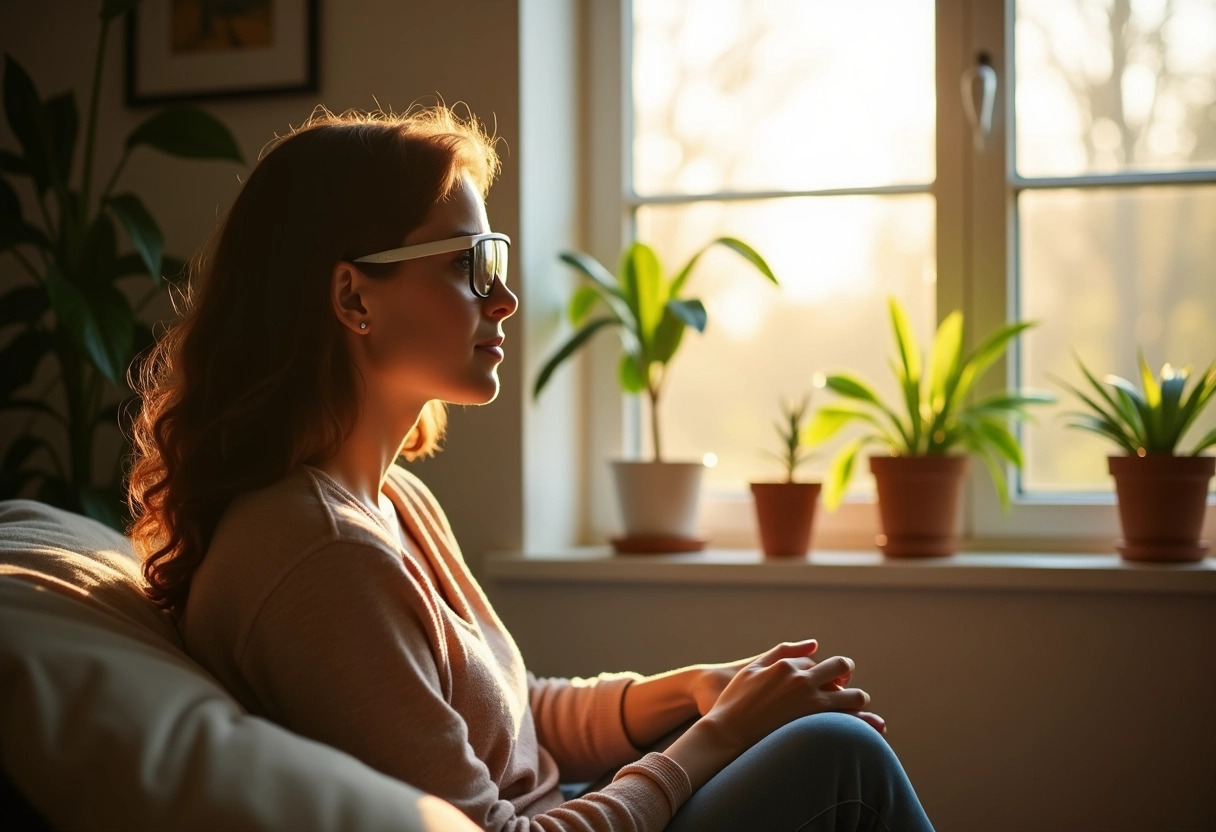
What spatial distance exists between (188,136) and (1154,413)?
1.69 m

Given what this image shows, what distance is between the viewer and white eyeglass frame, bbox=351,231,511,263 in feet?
4.17

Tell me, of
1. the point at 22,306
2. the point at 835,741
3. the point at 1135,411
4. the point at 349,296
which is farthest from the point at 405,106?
the point at 835,741

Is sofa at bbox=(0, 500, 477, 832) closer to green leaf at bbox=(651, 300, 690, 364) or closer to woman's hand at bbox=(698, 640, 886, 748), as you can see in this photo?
woman's hand at bbox=(698, 640, 886, 748)

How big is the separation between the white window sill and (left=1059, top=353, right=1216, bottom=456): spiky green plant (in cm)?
20

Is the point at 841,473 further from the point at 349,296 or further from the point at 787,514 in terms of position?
the point at 349,296

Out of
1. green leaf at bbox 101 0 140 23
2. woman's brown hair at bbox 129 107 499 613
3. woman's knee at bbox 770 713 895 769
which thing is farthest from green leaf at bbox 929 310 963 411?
green leaf at bbox 101 0 140 23

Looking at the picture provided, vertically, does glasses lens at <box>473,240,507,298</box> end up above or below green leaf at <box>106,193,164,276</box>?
below

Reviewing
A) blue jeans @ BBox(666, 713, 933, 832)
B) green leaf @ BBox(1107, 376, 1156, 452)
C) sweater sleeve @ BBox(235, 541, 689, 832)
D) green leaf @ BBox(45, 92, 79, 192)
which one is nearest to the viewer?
sweater sleeve @ BBox(235, 541, 689, 832)

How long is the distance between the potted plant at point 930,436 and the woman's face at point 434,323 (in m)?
0.94

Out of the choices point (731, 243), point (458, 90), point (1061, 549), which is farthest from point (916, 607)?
point (458, 90)

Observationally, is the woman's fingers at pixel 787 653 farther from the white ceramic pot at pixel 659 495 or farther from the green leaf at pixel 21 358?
the green leaf at pixel 21 358

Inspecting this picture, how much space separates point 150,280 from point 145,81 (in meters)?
0.39

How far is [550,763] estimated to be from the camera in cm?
154

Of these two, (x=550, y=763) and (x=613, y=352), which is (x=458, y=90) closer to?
(x=613, y=352)
